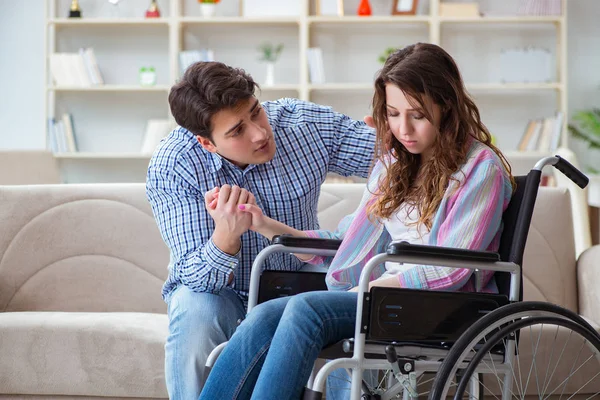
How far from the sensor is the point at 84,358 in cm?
213

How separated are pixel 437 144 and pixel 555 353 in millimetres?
810

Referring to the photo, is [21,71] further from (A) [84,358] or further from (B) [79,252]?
(A) [84,358]

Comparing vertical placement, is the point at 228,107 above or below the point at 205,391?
above

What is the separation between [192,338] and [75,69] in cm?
379

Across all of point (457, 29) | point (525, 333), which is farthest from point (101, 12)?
point (525, 333)

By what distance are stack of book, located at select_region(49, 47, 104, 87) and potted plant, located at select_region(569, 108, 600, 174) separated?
304 cm

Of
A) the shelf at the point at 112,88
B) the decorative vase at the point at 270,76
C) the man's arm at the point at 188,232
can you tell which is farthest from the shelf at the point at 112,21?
the man's arm at the point at 188,232

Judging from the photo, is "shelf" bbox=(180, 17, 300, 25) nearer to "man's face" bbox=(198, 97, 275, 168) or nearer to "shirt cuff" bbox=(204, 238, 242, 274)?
"man's face" bbox=(198, 97, 275, 168)

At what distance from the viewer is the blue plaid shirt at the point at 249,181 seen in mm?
1869

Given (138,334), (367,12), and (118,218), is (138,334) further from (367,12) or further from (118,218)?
(367,12)

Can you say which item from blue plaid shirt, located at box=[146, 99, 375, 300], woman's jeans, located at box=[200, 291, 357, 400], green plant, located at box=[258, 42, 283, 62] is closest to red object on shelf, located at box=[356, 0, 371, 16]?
green plant, located at box=[258, 42, 283, 62]

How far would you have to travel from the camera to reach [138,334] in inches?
83.5

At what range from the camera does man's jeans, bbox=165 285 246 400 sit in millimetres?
1740

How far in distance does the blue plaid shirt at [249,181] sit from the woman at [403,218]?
0.16 meters
